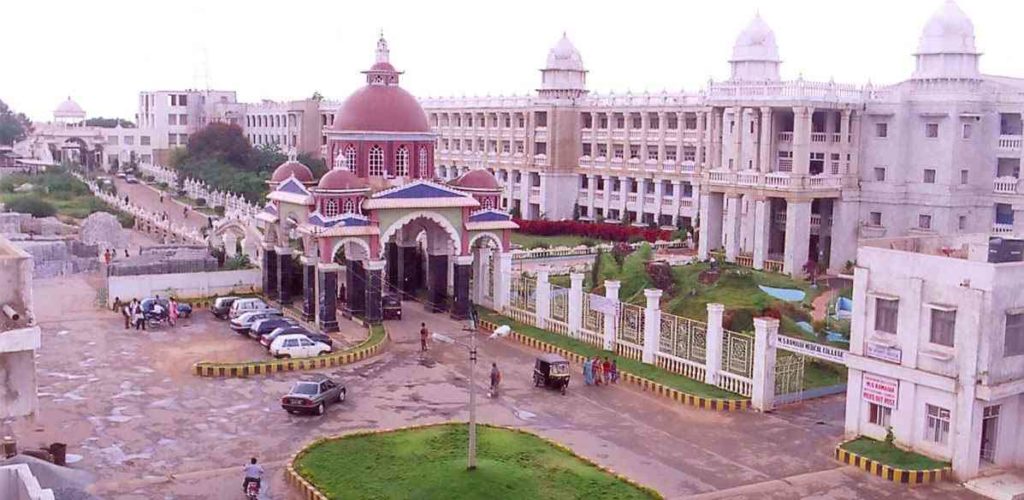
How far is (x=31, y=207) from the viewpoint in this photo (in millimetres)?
64062

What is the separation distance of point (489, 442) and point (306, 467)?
3.88 metres

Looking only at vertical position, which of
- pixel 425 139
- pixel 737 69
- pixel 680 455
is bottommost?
pixel 680 455

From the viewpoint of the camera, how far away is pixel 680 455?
22.4 metres

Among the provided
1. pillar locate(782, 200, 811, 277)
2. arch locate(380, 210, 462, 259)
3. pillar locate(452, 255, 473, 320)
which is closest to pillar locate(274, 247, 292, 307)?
arch locate(380, 210, 462, 259)

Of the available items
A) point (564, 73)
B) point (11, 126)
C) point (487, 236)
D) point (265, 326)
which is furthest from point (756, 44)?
point (11, 126)

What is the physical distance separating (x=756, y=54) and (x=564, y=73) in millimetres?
20445

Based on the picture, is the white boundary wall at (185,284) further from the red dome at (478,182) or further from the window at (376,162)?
the red dome at (478,182)

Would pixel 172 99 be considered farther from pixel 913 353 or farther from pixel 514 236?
pixel 913 353

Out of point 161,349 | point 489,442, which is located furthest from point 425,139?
point 489,442

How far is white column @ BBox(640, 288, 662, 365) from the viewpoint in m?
29.1

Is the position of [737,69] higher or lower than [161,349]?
higher

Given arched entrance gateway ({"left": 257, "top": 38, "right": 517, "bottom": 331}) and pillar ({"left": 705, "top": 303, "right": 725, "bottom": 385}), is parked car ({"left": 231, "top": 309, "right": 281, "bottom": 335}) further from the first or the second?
pillar ({"left": 705, "top": 303, "right": 725, "bottom": 385})

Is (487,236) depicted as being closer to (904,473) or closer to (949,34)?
(904,473)

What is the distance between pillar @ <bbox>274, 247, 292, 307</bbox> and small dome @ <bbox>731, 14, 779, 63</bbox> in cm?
2755
